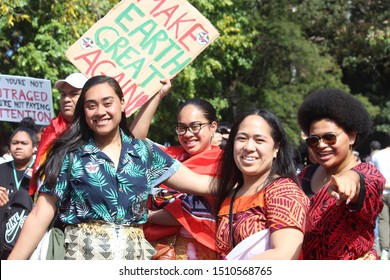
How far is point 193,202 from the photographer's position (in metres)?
4.77

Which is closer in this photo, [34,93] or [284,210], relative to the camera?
[284,210]

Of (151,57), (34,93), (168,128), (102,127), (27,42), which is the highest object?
(168,128)

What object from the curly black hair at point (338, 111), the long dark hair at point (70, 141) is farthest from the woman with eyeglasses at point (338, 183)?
the long dark hair at point (70, 141)

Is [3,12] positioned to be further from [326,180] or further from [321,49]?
[321,49]

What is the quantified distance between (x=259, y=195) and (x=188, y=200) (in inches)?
43.0

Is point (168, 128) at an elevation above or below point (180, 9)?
above

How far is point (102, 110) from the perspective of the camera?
13.4 ft

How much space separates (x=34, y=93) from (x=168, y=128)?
1062cm

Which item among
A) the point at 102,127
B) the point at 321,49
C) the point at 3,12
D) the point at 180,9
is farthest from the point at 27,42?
the point at 321,49

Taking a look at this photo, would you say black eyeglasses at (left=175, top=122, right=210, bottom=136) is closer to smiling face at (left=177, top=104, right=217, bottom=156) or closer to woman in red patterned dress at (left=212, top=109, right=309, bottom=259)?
smiling face at (left=177, top=104, right=217, bottom=156)

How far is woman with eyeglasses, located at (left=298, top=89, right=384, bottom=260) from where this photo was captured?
11.8ft

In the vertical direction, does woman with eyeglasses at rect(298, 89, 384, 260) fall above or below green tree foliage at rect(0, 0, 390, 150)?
below

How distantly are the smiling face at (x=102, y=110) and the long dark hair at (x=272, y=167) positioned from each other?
1.95 feet

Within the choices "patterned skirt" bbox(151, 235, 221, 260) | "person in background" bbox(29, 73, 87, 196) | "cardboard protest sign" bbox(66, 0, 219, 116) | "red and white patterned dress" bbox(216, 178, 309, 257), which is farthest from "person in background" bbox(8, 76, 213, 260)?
"person in background" bbox(29, 73, 87, 196)
